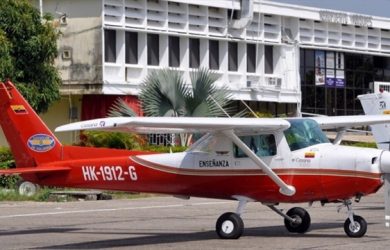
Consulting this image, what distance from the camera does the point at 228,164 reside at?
17.4 m

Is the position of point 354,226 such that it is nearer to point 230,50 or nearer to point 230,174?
point 230,174

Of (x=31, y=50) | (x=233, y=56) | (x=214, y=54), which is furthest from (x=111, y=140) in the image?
(x=233, y=56)

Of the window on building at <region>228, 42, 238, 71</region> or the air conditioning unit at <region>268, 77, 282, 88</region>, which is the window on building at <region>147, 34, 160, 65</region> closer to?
the window on building at <region>228, 42, 238, 71</region>

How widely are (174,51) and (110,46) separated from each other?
3521 mm

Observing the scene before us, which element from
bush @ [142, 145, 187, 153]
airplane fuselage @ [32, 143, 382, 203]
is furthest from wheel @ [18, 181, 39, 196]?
airplane fuselage @ [32, 143, 382, 203]

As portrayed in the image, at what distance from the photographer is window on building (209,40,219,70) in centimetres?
4281

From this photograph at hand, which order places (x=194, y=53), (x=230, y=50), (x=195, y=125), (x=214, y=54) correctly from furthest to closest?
1. (x=230, y=50)
2. (x=214, y=54)
3. (x=194, y=53)
4. (x=195, y=125)

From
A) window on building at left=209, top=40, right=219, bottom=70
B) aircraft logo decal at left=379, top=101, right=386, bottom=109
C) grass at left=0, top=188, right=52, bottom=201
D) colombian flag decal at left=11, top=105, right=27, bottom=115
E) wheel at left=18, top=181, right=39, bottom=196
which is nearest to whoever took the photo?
colombian flag decal at left=11, top=105, right=27, bottom=115

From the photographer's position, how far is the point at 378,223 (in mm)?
19688

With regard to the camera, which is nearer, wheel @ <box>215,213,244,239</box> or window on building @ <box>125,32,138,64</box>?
wheel @ <box>215,213,244,239</box>

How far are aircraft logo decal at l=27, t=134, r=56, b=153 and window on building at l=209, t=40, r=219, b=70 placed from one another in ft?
80.4

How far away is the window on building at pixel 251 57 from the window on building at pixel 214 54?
1966 millimetres

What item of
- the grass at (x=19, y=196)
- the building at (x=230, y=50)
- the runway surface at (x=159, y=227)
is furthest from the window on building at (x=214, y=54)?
the runway surface at (x=159, y=227)

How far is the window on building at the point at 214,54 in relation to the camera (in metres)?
42.8
